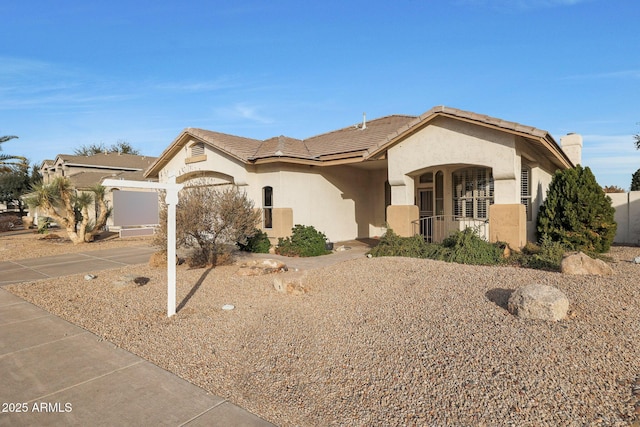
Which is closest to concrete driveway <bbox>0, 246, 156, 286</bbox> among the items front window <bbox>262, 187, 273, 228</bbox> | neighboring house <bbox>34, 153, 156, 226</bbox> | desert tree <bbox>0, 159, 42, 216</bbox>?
front window <bbox>262, 187, 273, 228</bbox>

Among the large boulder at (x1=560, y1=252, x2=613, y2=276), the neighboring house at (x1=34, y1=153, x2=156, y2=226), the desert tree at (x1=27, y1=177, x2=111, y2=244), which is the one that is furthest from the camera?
the neighboring house at (x1=34, y1=153, x2=156, y2=226)

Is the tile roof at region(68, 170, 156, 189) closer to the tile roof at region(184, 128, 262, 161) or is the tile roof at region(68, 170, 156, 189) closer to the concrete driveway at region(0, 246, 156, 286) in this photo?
the tile roof at region(184, 128, 262, 161)

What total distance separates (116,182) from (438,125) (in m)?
9.06

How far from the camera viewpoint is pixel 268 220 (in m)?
14.8

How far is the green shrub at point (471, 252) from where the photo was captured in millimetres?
9477

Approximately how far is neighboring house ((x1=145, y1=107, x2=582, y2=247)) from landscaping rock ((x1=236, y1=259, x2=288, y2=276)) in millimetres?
3793

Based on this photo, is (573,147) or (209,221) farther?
(573,147)

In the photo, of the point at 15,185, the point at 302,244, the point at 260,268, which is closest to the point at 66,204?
the point at 302,244

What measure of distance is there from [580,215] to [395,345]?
836cm

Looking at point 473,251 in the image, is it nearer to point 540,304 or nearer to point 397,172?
point 397,172

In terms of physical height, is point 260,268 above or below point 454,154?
below

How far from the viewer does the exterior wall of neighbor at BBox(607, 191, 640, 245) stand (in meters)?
14.1

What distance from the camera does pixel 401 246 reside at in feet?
36.1

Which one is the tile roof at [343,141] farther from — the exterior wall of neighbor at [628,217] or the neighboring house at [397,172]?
the exterior wall of neighbor at [628,217]
